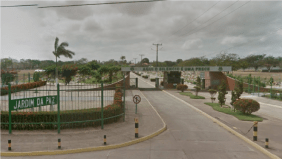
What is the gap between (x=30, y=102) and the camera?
35.1 feet

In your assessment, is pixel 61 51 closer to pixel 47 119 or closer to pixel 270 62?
pixel 47 119

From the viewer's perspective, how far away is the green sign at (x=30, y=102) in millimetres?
10292

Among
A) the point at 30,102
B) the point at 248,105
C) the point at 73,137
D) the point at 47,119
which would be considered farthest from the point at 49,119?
the point at 248,105

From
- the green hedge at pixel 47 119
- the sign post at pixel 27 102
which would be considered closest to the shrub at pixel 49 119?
the green hedge at pixel 47 119

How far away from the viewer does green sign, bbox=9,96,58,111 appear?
10.3 metres

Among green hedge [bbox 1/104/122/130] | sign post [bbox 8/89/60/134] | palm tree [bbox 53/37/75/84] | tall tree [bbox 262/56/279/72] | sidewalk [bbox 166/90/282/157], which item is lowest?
sidewalk [bbox 166/90/282/157]

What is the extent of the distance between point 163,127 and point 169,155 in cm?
397

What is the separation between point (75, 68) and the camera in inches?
1628

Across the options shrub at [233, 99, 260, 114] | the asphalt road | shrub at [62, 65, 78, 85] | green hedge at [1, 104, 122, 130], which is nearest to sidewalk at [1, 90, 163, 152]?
green hedge at [1, 104, 122, 130]

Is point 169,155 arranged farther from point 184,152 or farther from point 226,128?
point 226,128

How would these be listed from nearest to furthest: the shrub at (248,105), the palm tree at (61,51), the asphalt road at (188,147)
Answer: the asphalt road at (188,147) < the shrub at (248,105) < the palm tree at (61,51)

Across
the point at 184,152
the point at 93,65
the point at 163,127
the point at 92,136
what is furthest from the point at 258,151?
the point at 93,65

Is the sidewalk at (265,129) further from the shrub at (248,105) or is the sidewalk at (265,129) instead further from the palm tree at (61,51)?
the palm tree at (61,51)

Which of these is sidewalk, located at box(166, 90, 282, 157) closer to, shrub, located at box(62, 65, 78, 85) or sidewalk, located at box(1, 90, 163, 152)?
sidewalk, located at box(1, 90, 163, 152)
